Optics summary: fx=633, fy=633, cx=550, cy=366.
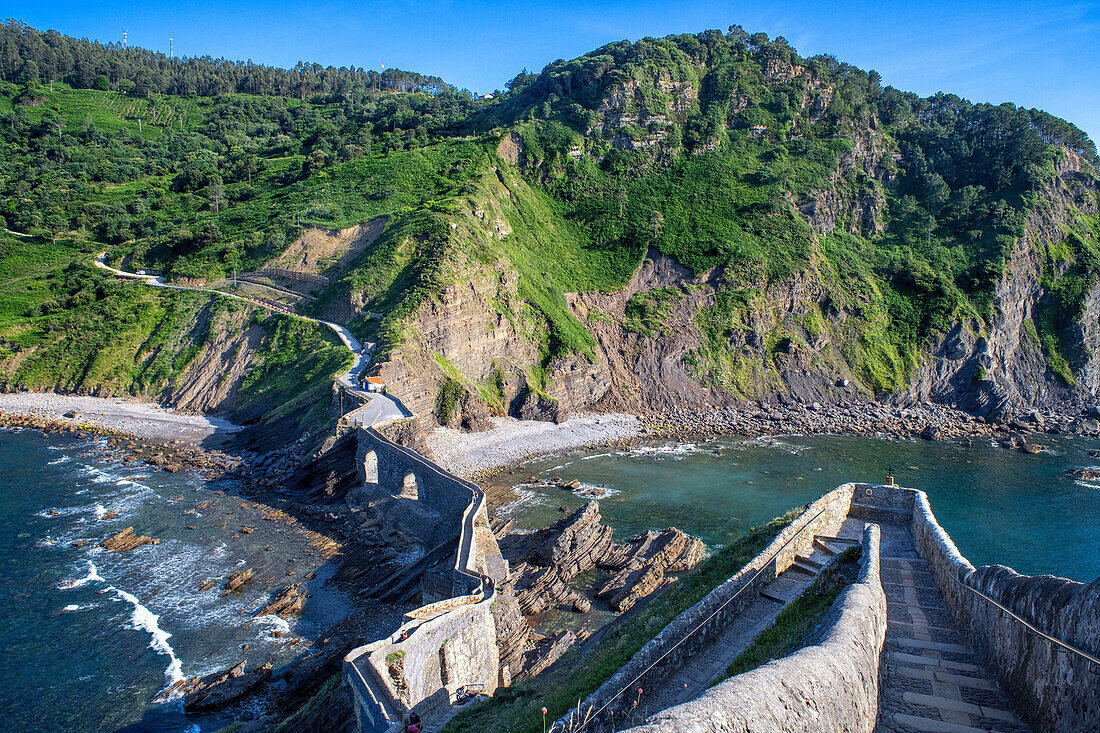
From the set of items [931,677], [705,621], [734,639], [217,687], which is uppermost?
[931,677]

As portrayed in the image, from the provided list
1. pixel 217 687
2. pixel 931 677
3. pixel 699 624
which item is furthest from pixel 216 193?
pixel 931 677

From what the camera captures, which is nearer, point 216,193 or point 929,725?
point 929,725

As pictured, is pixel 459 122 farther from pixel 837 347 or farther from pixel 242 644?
pixel 242 644

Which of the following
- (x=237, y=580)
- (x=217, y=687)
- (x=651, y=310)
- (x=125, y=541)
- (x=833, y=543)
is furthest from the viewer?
(x=651, y=310)

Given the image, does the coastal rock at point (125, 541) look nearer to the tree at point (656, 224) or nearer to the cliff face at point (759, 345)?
the cliff face at point (759, 345)

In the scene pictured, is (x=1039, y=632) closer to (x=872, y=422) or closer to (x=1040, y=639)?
(x=1040, y=639)

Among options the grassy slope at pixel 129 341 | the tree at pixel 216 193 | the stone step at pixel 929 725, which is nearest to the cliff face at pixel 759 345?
the grassy slope at pixel 129 341
